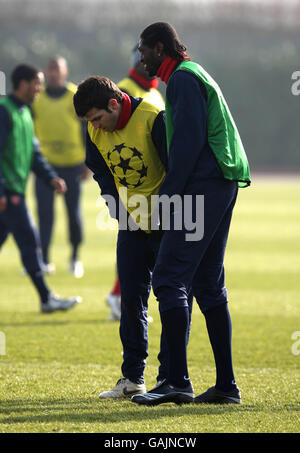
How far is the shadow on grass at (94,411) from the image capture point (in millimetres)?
4543

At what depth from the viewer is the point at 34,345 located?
701cm

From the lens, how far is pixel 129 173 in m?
4.99

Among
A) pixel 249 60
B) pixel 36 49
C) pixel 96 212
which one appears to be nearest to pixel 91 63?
pixel 36 49

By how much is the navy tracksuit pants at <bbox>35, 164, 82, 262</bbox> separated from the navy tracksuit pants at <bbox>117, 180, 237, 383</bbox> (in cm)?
632

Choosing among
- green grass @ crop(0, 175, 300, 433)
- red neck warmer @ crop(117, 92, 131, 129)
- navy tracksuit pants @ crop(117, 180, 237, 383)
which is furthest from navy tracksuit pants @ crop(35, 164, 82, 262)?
red neck warmer @ crop(117, 92, 131, 129)

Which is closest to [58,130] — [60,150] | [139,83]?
[60,150]

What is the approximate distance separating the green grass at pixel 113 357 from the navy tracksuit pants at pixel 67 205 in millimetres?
576

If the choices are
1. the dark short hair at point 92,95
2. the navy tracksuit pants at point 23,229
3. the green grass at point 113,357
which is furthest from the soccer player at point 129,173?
the navy tracksuit pants at point 23,229

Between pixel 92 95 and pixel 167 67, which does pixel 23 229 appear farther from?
pixel 167 67

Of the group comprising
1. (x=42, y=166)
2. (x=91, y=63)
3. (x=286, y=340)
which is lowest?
(x=286, y=340)

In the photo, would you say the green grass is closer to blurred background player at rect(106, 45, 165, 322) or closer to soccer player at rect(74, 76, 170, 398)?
soccer player at rect(74, 76, 170, 398)

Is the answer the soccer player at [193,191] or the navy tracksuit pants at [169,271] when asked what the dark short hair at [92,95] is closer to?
the soccer player at [193,191]
